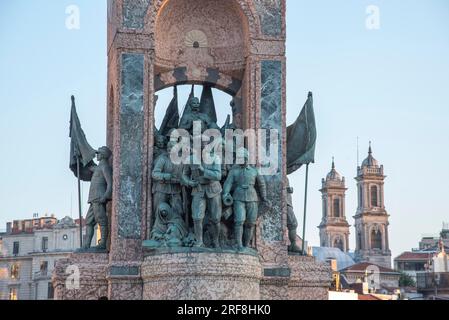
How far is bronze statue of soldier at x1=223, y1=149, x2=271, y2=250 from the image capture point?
23719 millimetres

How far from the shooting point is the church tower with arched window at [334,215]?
157000 mm

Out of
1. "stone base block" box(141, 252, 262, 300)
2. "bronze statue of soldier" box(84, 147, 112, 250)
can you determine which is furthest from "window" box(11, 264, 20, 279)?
"stone base block" box(141, 252, 262, 300)

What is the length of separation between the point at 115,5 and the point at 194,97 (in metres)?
2.83

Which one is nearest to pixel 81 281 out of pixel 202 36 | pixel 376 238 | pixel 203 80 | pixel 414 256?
pixel 203 80

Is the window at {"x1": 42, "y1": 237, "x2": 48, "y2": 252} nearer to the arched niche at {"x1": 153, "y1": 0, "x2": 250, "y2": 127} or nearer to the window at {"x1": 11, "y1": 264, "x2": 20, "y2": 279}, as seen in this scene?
the window at {"x1": 11, "y1": 264, "x2": 20, "y2": 279}

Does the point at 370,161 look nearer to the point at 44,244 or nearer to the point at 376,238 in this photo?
the point at 376,238

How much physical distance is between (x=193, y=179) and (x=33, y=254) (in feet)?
199

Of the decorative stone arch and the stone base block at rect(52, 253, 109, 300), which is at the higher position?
the decorative stone arch

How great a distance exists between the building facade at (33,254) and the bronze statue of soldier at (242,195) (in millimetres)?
55595

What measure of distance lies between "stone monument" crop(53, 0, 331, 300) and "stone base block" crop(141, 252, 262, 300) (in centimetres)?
2

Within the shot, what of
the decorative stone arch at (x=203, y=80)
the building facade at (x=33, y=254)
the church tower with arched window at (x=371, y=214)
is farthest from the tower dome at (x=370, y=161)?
the decorative stone arch at (x=203, y=80)
